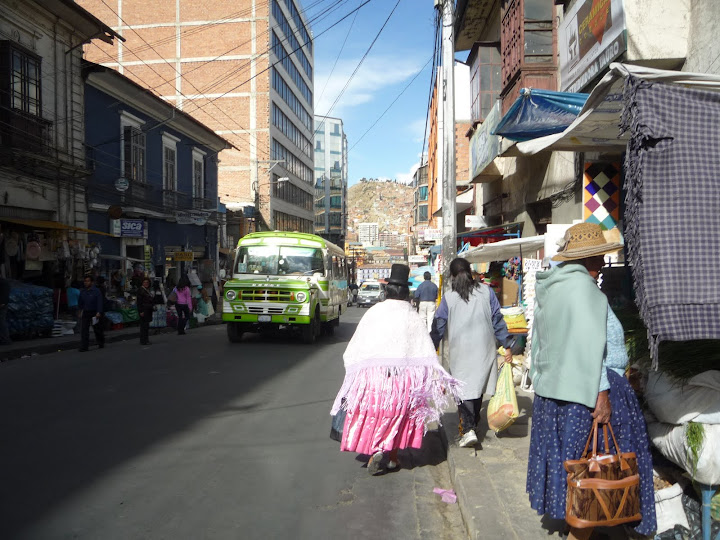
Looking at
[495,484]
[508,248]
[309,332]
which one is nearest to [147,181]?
[309,332]

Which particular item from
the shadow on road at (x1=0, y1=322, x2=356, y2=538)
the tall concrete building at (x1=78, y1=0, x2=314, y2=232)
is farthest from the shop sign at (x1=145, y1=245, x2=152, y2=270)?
the tall concrete building at (x1=78, y1=0, x2=314, y2=232)

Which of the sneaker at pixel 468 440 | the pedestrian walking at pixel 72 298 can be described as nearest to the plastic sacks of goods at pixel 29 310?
the pedestrian walking at pixel 72 298

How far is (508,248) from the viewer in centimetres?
1025

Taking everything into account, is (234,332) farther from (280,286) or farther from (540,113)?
(540,113)

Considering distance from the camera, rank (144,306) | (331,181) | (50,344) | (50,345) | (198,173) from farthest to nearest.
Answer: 1. (331,181)
2. (198,173)
3. (144,306)
4. (50,344)
5. (50,345)

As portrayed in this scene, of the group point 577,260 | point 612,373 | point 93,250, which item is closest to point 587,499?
point 612,373

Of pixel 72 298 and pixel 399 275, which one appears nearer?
pixel 399 275

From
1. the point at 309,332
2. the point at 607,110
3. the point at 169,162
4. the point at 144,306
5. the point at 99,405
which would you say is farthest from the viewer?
the point at 169,162

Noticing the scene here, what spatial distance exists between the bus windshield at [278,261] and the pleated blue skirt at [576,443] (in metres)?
12.1

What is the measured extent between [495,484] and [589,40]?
8167 millimetres

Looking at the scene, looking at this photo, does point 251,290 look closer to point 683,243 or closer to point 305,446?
point 305,446

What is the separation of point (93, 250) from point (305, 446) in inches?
595

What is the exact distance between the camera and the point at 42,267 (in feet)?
54.1

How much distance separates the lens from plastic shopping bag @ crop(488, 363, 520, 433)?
5594mm
